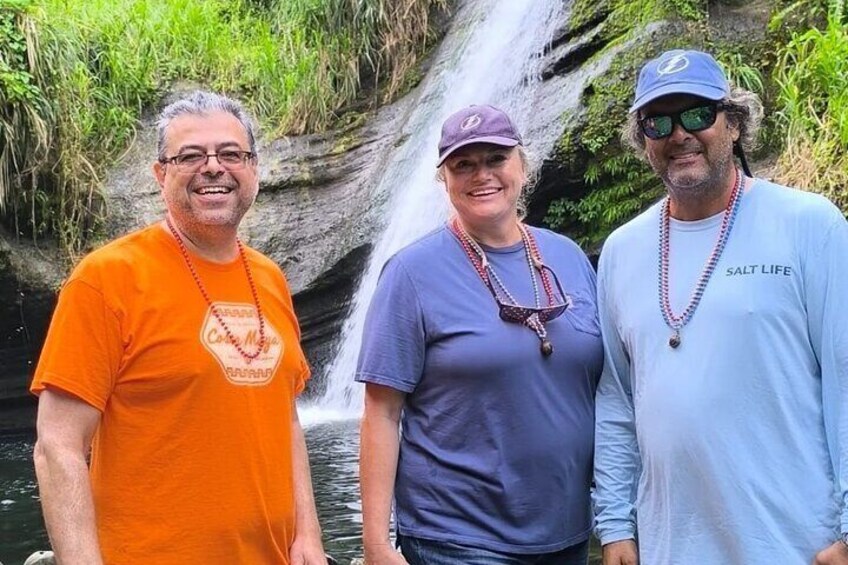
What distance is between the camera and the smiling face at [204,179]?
2.76 metres

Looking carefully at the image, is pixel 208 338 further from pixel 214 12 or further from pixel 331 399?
pixel 214 12

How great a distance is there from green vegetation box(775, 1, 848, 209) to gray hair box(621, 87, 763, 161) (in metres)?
4.34

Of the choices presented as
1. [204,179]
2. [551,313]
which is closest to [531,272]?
[551,313]

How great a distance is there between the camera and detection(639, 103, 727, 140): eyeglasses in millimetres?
2787

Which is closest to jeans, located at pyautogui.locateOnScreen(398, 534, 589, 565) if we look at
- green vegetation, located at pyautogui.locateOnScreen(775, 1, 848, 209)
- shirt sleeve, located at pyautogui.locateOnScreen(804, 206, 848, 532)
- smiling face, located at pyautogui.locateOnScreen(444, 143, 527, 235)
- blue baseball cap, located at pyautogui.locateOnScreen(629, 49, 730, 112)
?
shirt sleeve, located at pyautogui.locateOnScreen(804, 206, 848, 532)

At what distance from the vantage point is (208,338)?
2.68 m

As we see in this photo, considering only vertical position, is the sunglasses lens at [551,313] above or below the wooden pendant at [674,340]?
above

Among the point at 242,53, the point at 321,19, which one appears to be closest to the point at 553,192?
the point at 321,19

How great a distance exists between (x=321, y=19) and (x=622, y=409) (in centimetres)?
1033

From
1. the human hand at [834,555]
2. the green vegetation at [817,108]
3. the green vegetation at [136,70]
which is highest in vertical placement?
the green vegetation at [136,70]

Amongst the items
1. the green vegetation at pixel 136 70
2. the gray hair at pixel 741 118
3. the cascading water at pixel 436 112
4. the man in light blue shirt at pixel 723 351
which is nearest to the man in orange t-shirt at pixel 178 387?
the man in light blue shirt at pixel 723 351

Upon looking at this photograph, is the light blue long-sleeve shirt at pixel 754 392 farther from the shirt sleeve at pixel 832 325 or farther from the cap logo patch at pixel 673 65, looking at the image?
the cap logo patch at pixel 673 65

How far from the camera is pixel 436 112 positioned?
11.3m

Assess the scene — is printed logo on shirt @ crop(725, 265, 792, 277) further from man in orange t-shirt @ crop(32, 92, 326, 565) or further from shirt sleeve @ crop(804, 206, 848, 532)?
man in orange t-shirt @ crop(32, 92, 326, 565)
